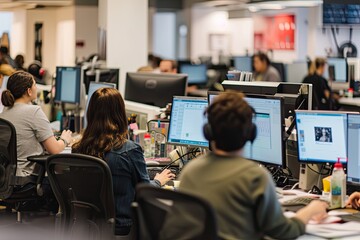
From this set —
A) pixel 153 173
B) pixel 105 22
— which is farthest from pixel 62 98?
pixel 153 173

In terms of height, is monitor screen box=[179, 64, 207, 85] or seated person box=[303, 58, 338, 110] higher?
monitor screen box=[179, 64, 207, 85]

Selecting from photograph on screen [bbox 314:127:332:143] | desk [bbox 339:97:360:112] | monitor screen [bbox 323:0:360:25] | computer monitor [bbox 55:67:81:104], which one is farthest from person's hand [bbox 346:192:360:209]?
desk [bbox 339:97:360:112]

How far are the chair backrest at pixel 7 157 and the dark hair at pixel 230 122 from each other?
101 inches

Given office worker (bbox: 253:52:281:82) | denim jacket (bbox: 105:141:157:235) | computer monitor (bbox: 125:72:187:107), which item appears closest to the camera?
denim jacket (bbox: 105:141:157:235)

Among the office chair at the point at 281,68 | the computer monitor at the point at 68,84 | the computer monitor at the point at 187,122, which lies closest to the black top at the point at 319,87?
the office chair at the point at 281,68

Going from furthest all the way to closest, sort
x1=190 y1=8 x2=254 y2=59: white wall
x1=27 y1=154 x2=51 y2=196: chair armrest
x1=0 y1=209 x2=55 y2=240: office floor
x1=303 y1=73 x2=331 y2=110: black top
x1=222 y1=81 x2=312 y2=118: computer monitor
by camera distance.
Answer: x1=190 y1=8 x2=254 y2=59: white wall
x1=303 y1=73 x2=331 y2=110: black top
x1=0 y1=209 x2=55 y2=240: office floor
x1=27 y1=154 x2=51 y2=196: chair armrest
x1=222 y1=81 x2=312 y2=118: computer monitor

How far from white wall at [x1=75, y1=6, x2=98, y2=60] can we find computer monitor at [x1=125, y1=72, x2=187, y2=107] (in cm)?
919

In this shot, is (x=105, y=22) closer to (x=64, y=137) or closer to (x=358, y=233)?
(x=64, y=137)

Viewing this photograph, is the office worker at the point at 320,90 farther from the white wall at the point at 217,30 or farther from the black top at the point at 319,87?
the white wall at the point at 217,30

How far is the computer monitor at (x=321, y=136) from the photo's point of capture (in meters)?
3.62

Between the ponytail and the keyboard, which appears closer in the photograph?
the keyboard

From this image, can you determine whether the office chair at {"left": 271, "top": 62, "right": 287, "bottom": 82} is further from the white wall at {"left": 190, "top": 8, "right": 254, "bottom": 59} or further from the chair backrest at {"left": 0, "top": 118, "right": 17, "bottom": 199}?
the chair backrest at {"left": 0, "top": 118, "right": 17, "bottom": 199}

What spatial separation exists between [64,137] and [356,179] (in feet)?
8.12

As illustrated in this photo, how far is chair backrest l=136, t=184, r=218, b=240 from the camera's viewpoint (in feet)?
8.30
